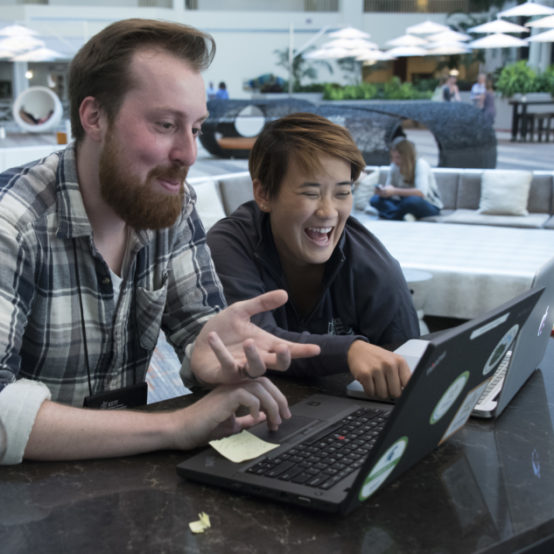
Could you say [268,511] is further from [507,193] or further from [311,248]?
[507,193]

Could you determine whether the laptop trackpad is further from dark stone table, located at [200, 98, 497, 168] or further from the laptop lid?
dark stone table, located at [200, 98, 497, 168]

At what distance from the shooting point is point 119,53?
1.29 m

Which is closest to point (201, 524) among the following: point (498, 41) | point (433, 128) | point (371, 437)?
point (371, 437)

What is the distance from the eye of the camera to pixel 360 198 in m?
7.22

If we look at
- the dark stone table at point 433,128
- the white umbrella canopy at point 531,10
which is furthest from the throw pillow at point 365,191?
the white umbrella canopy at point 531,10

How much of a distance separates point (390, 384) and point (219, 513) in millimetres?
442

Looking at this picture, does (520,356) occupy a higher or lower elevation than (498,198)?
higher

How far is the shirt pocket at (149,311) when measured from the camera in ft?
4.64

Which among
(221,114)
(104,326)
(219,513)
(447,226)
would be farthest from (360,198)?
(219,513)

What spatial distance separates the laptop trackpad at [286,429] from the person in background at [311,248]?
1.78 feet

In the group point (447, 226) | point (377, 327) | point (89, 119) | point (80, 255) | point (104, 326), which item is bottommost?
point (447, 226)

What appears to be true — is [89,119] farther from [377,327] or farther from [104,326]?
[377,327]

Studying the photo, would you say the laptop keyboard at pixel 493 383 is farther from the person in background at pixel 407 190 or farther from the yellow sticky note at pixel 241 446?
the person in background at pixel 407 190

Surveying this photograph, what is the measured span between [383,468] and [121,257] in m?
0.74
